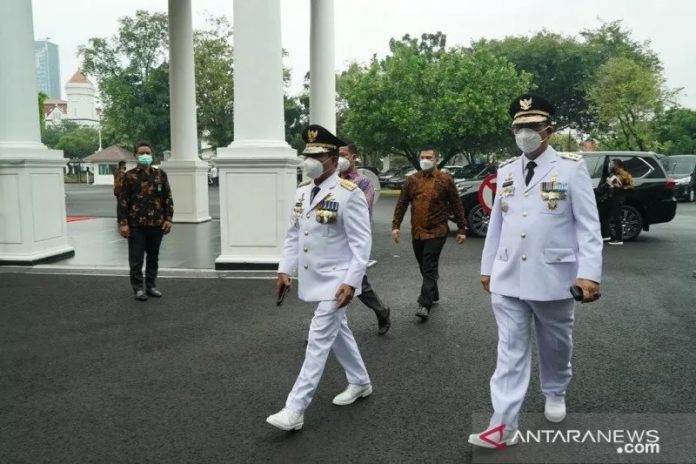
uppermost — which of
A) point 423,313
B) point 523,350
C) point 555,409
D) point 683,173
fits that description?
point 523,350

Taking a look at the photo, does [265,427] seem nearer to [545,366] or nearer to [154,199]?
[545,366]

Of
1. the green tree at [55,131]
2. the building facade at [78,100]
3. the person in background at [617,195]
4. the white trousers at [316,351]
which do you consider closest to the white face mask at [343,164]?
the white trousers at [316,351]

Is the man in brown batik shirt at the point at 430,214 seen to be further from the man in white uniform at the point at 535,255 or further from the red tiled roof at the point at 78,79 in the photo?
the red tiled roof at the point at 78,79

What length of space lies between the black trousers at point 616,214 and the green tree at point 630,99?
91.1 feet

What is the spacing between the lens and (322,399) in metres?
4.44

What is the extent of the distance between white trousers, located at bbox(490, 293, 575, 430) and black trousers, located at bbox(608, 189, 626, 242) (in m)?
9.64

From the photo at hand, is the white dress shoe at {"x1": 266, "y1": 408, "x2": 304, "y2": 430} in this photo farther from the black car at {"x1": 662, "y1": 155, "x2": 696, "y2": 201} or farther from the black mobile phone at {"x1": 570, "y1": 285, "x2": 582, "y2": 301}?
the black car at {"x1": 662, "y1": 155, "x2": 696, "y2": 201}

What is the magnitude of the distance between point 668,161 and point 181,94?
2108 centimetres

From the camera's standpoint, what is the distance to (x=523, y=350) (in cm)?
359

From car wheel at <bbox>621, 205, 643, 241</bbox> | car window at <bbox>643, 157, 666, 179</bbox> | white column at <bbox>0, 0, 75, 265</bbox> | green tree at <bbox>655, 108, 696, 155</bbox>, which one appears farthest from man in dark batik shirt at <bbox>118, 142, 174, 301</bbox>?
green tree at <bbox>655, 108, 696, 155</bbox>

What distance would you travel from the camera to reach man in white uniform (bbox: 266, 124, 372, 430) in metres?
3.90

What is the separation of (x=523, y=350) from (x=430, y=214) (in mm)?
3366

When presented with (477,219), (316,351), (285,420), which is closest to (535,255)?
(316,351)

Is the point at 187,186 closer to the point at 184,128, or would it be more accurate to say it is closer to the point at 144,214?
the point at 184,128
